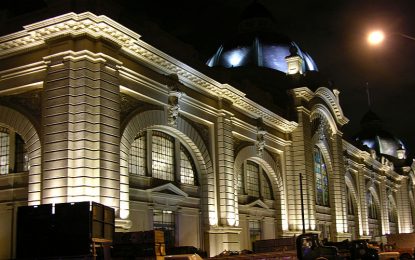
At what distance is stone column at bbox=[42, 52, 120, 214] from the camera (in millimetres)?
26266

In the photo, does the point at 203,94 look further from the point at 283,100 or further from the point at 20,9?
the point at 283,100

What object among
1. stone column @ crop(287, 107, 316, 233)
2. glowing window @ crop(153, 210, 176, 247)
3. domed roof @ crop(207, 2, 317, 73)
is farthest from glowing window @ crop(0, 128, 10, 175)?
domed roof @ crop(207, 2, 317, 73)

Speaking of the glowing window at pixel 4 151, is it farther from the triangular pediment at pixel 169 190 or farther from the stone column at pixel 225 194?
the stone column at pixel 225 194

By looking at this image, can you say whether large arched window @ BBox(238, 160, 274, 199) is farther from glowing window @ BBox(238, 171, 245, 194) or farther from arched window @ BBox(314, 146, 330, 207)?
arched window @ BBox(314, 146, 330, 207)

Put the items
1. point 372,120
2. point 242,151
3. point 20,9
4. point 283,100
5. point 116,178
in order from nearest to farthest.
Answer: point 116,178, point 20,9, point 242,151, point 283,100, point 372,120

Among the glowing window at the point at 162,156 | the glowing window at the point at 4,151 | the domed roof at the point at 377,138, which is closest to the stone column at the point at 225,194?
the glowing window at the point at 162,156

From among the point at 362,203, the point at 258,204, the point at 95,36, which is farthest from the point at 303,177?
the point at 95,36

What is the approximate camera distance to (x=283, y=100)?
5303 cm

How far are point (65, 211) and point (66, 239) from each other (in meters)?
1.00

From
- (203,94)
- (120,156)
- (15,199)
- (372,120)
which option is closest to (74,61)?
(120,156)

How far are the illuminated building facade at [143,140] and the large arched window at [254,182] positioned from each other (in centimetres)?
9

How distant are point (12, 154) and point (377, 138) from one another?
87.1m

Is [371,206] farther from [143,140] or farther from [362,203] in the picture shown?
[143,140]

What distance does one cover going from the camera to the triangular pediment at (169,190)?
33.0m
